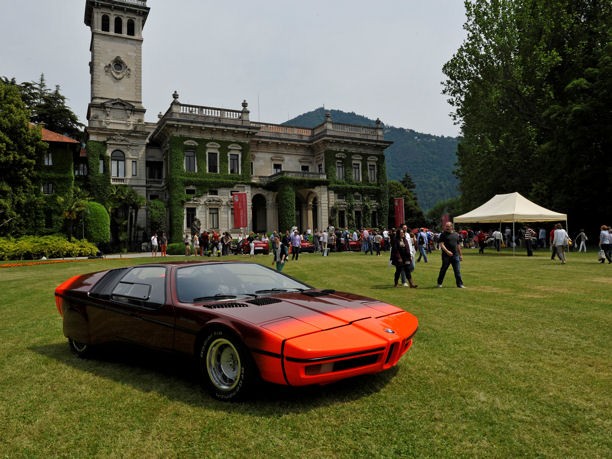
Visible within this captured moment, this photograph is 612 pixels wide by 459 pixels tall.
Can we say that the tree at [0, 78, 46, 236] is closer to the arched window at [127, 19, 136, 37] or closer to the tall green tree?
the arched window at [127, 19, 136, 37]

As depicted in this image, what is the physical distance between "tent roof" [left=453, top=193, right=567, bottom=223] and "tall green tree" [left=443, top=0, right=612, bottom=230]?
19.9 feet

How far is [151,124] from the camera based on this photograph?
4734cm

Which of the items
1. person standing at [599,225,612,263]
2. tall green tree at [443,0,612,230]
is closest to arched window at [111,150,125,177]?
tall green tree at [443,0,612,230]

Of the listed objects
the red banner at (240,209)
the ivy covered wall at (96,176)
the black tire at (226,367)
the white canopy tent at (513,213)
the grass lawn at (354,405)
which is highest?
the ivy covered wall at (96,176)

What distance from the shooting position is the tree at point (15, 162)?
32.7 meters

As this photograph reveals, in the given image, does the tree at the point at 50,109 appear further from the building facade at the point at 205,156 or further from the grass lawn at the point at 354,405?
the grass lawn at the point at 354,405

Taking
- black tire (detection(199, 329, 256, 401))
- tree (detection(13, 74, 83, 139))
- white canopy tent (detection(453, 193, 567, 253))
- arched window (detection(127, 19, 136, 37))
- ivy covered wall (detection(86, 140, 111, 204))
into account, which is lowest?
black tire (detection(199, 329, 256, 401))

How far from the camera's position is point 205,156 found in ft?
139

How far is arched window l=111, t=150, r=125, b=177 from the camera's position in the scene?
42.5 m

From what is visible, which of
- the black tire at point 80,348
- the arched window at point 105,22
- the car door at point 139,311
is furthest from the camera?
the arched window at point 105,22

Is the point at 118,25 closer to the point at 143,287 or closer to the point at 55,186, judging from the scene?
the point at 55,186

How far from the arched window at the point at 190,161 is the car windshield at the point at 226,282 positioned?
3826cm

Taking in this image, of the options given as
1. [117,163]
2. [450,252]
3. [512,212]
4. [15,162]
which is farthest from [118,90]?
[450,252]

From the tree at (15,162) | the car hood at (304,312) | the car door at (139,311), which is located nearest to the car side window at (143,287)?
the car door at (139,311)
